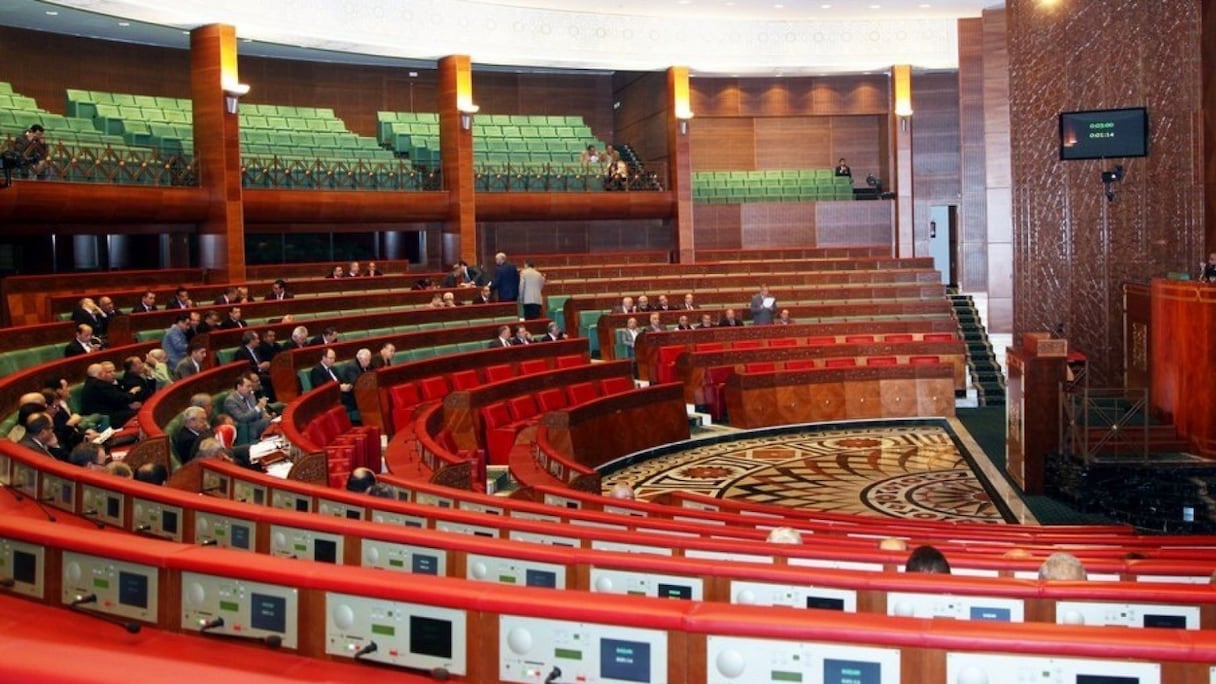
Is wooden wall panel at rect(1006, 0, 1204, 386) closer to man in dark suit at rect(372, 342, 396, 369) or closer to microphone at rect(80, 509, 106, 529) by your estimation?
man in dark suit at rect(372, 342, 396, 369)

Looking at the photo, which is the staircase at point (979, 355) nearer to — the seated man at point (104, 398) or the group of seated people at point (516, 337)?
the group of seated people at point (516, 337)

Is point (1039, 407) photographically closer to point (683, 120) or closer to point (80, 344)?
point (80, 344)

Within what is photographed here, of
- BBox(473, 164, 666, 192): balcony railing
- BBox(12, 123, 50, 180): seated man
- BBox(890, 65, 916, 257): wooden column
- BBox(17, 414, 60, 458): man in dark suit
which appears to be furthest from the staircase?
BBox(17, 414, 60, 458): man in dark suit

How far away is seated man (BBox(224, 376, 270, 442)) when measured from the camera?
27.2 ft

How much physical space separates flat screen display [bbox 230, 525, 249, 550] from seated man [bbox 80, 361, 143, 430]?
17.1 feet

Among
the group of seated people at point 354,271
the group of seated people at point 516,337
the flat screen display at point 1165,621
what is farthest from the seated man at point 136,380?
the flat screen display at point 1165,621

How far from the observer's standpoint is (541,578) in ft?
9.69

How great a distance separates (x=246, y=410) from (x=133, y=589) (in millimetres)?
5999

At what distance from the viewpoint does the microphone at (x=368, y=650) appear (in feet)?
7.58

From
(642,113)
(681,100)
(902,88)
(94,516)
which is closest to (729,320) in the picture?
(681,100)

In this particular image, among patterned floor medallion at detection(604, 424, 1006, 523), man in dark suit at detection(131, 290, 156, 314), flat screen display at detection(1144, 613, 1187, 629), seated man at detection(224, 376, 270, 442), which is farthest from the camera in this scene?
man in dark suit at detection(131, 290, 156, 314)

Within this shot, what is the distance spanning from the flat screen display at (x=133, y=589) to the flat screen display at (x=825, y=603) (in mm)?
1333

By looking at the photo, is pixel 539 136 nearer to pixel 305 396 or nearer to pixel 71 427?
pixel 305 396

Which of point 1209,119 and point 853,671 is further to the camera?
point 1209,119
